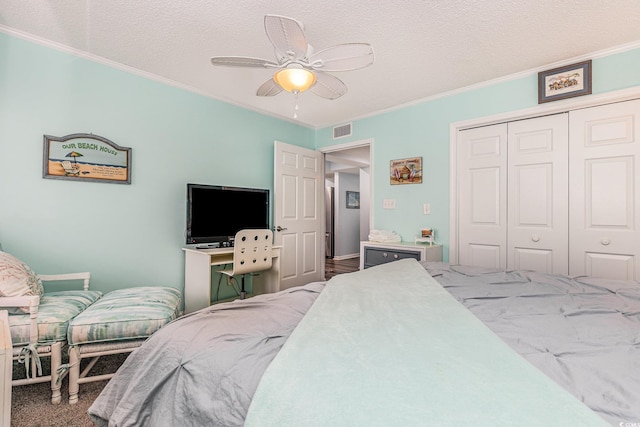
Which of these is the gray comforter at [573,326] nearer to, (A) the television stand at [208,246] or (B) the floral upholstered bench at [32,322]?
(B) the floral upholstered bench at [32,322]

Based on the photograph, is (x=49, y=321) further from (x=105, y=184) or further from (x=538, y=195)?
(x=538, y=195)

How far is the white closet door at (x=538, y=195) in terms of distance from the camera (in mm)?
2643

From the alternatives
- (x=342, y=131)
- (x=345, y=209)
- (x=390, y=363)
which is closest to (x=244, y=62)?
(x=390, y=363)

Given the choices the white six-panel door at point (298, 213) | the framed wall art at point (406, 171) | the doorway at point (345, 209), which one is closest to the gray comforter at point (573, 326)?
the framed wall art at point (406, 171)

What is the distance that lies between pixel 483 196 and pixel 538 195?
462mm

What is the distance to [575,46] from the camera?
7.66 feet

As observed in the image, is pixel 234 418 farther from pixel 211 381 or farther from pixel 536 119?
pixel 536 119

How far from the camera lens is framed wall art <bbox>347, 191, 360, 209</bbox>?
7.55m

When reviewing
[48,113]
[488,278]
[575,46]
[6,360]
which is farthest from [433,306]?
[48,113]

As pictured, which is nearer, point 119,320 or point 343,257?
point 119,320

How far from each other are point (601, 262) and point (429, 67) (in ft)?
7.22

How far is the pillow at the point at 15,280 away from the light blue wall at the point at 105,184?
23.6 inches

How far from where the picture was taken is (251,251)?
2949 mm

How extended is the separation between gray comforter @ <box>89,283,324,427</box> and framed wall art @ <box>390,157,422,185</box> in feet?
8.81
